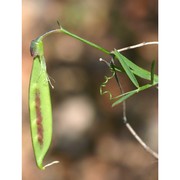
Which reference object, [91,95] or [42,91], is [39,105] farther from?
[91,95]

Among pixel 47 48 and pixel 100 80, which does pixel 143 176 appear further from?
pixel 47 48
